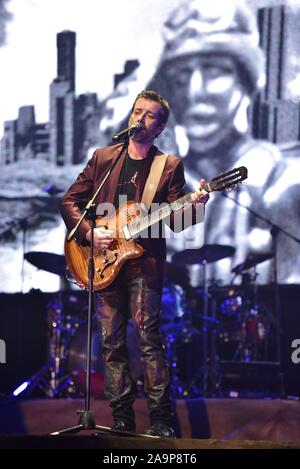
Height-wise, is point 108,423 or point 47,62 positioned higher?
point 47,62

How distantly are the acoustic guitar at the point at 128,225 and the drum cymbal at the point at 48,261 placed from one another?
2722mm

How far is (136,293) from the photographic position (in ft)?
14.2

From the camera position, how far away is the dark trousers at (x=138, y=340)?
167 inches

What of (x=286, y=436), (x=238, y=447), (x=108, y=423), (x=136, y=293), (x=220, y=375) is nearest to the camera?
(x=238, y=447)

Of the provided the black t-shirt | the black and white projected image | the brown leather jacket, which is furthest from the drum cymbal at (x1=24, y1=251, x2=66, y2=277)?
the black t-shirt

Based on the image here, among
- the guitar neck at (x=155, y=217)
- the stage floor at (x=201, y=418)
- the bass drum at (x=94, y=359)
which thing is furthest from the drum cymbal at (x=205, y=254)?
the guitar neck at (x=155, y=217)

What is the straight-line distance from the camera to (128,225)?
432 cm

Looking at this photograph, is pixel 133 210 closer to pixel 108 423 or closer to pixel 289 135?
pixel 108 423

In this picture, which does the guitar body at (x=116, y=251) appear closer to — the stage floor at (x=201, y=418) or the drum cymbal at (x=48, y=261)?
the stage floor at (x=201, y=418)

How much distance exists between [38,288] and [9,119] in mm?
1812

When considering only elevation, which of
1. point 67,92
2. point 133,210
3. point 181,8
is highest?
point 181,8

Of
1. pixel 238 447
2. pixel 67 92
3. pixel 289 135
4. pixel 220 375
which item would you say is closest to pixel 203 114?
pixel 289 135

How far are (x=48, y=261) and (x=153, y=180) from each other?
298 centimetres

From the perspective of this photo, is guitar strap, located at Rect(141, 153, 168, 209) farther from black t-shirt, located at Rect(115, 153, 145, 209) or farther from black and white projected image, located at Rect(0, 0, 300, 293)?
black and white projected image, located at Rect(0, 0, 300, 293)
